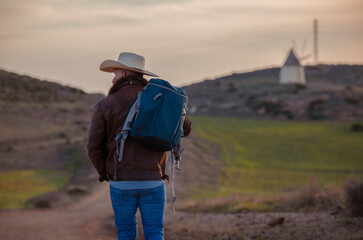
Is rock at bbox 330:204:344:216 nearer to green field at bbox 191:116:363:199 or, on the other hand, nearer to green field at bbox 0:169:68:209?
green field at bbox 191:116:363:199

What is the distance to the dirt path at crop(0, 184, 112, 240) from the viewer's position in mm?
10423

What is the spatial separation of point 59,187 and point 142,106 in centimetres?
1780

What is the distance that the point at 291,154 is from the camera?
37.7 m

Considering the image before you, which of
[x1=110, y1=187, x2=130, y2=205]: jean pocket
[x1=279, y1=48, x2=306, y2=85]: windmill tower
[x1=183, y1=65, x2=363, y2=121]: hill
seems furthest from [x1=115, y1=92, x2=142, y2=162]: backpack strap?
[x1=279, y1=48, x2=306, y2=85]: windmill tower

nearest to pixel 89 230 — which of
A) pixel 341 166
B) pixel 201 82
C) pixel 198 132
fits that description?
pixel 341 166

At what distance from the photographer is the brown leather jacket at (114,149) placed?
5000 millimetres

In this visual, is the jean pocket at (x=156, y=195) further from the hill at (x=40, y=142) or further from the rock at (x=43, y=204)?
the hill at (x=40, y=142)

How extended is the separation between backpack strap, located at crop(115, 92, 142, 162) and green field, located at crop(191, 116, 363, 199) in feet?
47.6

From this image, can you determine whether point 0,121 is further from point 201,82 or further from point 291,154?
point 201,82

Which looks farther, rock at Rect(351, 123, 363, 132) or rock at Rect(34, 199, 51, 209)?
rock at Rect(351, 123, 363, 132)

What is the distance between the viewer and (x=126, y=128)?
4.99 metres

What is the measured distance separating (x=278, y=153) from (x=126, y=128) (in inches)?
1345

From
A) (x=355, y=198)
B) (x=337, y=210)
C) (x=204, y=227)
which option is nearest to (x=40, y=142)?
(x=204, y=227)

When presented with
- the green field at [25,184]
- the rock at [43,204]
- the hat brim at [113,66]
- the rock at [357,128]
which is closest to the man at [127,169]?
the hat brim at [113,66]
